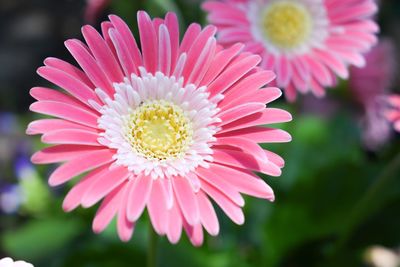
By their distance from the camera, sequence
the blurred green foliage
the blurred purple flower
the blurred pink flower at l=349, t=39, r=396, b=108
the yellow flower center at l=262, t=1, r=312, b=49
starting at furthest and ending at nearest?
the blurred purple flower < the blurred pink flower at l=349, t=39, r=396, b=108 < the blurred green foliage < the yellow flower center at l=262, t=1, r=312, b=49

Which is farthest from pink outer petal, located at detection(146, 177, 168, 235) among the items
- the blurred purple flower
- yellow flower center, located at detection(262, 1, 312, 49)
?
the blurred purple flower

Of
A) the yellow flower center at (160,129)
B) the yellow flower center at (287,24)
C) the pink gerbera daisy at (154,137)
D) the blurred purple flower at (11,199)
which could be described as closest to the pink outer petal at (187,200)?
the pink gerbera daisy at (154,137)

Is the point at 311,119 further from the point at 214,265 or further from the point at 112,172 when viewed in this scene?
the point at 112,172

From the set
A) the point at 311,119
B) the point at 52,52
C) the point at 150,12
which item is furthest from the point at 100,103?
the point at 52,52

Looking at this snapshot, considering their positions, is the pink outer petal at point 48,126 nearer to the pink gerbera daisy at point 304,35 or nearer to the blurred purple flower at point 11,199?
the pink gerbera daisy at point 304,35

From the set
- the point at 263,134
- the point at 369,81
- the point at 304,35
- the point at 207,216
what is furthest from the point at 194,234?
the point at 369,81

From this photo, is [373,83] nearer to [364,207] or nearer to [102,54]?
[364,207]

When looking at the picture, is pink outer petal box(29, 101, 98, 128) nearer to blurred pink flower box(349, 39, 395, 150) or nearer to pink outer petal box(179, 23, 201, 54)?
pink outer petal box(179, 23, 201, 54)

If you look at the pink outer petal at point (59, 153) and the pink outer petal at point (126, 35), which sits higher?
the pink outer petal at point (126, 35)

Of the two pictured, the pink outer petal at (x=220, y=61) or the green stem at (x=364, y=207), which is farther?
the green stem at (x=364, y=207)
